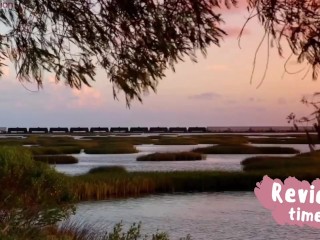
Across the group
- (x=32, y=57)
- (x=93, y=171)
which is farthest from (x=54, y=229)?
(x=93, y=171)

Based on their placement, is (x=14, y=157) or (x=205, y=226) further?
(x=205, y=226)

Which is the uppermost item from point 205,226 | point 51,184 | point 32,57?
point 32,57

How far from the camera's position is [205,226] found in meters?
23.6

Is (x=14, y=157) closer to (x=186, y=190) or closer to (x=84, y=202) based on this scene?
(x=84, y=202)

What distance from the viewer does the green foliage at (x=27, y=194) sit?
9.59 m

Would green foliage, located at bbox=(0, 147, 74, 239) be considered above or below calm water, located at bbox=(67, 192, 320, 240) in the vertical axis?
above

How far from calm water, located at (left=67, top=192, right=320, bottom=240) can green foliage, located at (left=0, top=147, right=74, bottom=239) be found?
923cm

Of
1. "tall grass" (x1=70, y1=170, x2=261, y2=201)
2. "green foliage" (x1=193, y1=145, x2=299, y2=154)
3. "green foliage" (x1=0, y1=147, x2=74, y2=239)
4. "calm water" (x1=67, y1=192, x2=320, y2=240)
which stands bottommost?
"calm water" (x1=67, y1=192, x2=320, y2=240)

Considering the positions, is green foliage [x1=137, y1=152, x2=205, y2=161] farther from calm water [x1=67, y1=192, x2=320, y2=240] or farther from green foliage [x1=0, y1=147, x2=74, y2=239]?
green foliage [x1=0, y1=147, x2=74, y2=239]

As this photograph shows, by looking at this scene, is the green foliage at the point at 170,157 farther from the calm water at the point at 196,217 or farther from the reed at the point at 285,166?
the calm water at the point at 196,217

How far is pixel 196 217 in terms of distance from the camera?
25.7 m

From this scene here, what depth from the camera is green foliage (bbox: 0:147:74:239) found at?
9.59 meters

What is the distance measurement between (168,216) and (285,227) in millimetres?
4841

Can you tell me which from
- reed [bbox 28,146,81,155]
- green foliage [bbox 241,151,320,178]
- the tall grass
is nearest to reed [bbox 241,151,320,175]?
green foliage [bbox 241,151,320,178]
